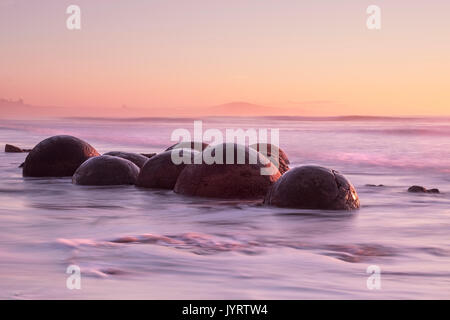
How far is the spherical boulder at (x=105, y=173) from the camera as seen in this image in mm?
12242

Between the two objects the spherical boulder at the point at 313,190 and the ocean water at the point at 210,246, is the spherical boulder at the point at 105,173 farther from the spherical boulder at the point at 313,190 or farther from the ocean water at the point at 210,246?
the spherical boulder at the point at 313,190

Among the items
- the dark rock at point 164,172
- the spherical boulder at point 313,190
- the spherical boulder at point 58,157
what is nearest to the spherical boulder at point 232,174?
the spherical boulder at point 313,190

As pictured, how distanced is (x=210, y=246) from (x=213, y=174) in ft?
11.0

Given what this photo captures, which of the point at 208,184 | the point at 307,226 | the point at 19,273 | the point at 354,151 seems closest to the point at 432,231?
the point at 307,226

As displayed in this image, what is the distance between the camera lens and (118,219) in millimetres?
8898

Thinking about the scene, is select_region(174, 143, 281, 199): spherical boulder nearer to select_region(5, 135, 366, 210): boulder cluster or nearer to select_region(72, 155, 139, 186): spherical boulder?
select_region(5, 135, 366, 210): boulder cluster

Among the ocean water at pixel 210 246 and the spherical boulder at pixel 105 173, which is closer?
the ocean water at pixel 210 246

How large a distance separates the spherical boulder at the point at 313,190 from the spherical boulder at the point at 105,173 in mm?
3749

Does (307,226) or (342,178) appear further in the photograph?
(342,178)

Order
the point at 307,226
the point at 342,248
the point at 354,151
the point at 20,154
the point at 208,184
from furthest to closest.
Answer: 1. the point at 354,151
2. the point at 20,154
3. the point at 208,184
4. the point at 307,226
5. the point at 342,248

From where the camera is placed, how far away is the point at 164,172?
11.7 meters

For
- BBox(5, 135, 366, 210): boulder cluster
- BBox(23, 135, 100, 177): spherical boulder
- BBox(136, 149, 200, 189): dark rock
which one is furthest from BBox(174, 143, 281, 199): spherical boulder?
BBox(23, 135, 100, 177): spherical boulder
